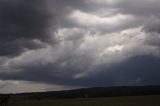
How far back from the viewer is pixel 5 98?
73812 millimetres
